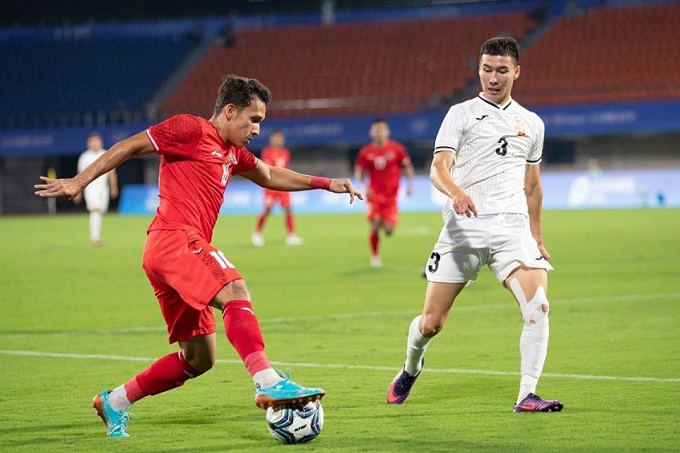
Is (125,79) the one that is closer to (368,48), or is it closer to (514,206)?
(368,48)

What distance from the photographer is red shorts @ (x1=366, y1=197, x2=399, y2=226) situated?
1947 centimetres

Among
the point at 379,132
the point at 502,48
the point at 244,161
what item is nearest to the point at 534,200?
the point at 502,48

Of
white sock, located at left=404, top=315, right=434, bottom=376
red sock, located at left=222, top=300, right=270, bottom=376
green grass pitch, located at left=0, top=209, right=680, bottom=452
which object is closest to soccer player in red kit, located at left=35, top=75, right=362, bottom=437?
red sock, located at left=222, top=300, right=270, bottom=376

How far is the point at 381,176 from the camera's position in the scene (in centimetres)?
1989

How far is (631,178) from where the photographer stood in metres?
37.2

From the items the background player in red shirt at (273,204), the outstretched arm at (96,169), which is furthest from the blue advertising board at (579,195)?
the outstretched arm at (96,169)

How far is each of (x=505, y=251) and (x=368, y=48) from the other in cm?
4098

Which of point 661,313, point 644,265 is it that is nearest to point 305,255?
point 644,265

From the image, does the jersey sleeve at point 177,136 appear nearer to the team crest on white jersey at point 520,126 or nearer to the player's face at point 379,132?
the team crest on white jersey at point 520,126

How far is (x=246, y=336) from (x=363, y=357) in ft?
12.6

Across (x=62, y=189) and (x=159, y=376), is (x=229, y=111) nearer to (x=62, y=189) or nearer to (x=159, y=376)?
(x=62, y=189)

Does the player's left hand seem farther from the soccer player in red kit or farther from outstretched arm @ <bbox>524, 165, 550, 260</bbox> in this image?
the soccer player in red kit

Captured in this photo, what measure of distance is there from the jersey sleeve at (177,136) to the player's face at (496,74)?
182 centimetres

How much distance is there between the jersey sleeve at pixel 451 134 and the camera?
7.23 m
